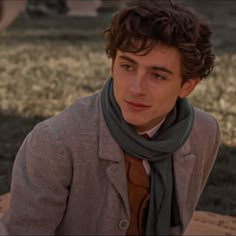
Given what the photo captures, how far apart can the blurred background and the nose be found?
4.59 feet

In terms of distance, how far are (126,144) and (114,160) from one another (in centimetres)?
7

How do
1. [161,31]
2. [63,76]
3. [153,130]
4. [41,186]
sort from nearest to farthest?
[161,31] → [41,186] → [153,130] → [63,76]

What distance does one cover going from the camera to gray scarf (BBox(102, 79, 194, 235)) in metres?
2.40

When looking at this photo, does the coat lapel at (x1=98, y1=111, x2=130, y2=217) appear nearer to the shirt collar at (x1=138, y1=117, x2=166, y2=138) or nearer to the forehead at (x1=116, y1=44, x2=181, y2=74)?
the shirt collar at (x1=138, y1=117, x2=166, y2=138)

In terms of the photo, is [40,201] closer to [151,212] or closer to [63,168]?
[63,168]

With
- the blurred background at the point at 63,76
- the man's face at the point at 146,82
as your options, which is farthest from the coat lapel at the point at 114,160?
the blurred background at the point at 63,76

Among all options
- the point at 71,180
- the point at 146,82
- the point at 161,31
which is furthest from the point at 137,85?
the point at 71,180

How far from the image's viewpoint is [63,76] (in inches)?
320

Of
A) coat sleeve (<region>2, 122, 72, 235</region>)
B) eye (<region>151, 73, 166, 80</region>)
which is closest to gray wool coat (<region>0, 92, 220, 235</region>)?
coat sleeve (<region>2, 122, 72, 235</region>)

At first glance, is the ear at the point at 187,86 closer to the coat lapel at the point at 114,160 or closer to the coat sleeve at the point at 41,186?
the coat lapel at the point at 114,160

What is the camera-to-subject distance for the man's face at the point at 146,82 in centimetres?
226

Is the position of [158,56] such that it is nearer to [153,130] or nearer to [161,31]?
[161,31]

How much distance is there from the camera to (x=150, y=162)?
8.18 ft

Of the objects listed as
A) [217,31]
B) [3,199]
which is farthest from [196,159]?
[217,31]
